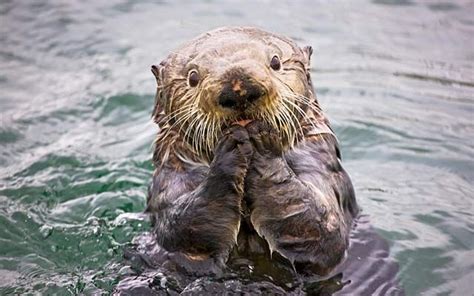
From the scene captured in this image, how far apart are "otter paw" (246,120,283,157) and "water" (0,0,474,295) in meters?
1.25

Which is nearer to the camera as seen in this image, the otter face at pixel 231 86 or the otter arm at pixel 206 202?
the otter face at pixel 231 86

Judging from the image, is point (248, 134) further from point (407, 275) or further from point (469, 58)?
point (469, 58)

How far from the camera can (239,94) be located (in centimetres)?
368

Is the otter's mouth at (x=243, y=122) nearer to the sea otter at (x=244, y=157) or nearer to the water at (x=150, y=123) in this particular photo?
the sea otter at (x=244, y=157)

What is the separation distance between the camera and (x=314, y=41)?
842 centimetres

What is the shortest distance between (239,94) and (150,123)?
3694 mm

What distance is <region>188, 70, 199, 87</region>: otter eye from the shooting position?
409 centimetres

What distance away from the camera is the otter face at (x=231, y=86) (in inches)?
147

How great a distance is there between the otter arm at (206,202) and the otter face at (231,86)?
4.7 inches

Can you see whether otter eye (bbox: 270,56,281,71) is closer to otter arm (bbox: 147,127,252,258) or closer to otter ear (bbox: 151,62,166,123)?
otter arm (bbox: 147,127,252,258)

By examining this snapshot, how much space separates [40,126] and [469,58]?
3.80m

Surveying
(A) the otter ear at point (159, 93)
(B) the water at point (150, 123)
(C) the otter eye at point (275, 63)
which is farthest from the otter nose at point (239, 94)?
(B) the water at point (150, 123)

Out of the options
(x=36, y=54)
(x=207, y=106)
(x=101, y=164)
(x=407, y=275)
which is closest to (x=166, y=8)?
(x=36, y=54)

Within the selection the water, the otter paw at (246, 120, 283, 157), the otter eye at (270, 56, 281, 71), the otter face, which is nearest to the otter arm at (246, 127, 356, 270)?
the otter paw at (246, 120, 283, 157)
